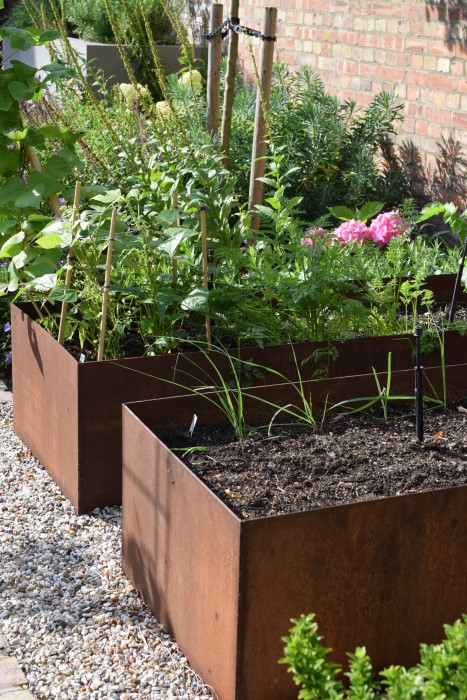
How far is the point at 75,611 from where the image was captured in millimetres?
2807

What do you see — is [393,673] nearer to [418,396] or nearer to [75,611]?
[418,396]

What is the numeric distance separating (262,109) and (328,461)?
2411 millimetres

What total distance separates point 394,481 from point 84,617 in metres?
0.97

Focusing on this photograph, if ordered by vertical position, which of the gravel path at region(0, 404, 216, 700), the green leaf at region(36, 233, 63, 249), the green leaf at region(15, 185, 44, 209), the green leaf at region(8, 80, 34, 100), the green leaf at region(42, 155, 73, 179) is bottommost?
Result: the gravel path at region(0, 404, 216, 700)

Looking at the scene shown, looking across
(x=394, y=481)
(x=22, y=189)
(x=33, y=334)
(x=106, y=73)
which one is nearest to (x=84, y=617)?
(x=394, y=481)

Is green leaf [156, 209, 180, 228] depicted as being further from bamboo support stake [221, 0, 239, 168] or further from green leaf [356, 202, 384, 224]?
green leaf [356, 202, 384, 224]

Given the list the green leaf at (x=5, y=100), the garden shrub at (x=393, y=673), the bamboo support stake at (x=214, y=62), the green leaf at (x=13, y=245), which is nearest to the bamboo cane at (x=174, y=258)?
the green leaf at (x=13, y=245)

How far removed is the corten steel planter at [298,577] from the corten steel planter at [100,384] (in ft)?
2.28

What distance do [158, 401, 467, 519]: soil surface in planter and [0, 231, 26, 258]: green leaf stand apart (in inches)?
44.0

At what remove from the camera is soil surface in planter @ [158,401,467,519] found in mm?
2490

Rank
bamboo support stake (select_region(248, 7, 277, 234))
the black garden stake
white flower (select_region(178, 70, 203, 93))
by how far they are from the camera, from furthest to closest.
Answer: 1. white flower (select_region(178, 70, 203, 93))
2. bamboo support stake (select_region(248, 7, 277, 234))
3. the black garden stake

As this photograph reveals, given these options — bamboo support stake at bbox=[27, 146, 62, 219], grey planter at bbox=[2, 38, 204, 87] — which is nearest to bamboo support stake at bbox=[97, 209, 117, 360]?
bamboo support stake at bbox=[27, 146, 62, 219]

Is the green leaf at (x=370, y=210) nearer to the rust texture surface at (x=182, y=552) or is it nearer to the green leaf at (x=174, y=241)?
the green leaf at (x=174, y=241)

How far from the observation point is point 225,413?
2.95 m
